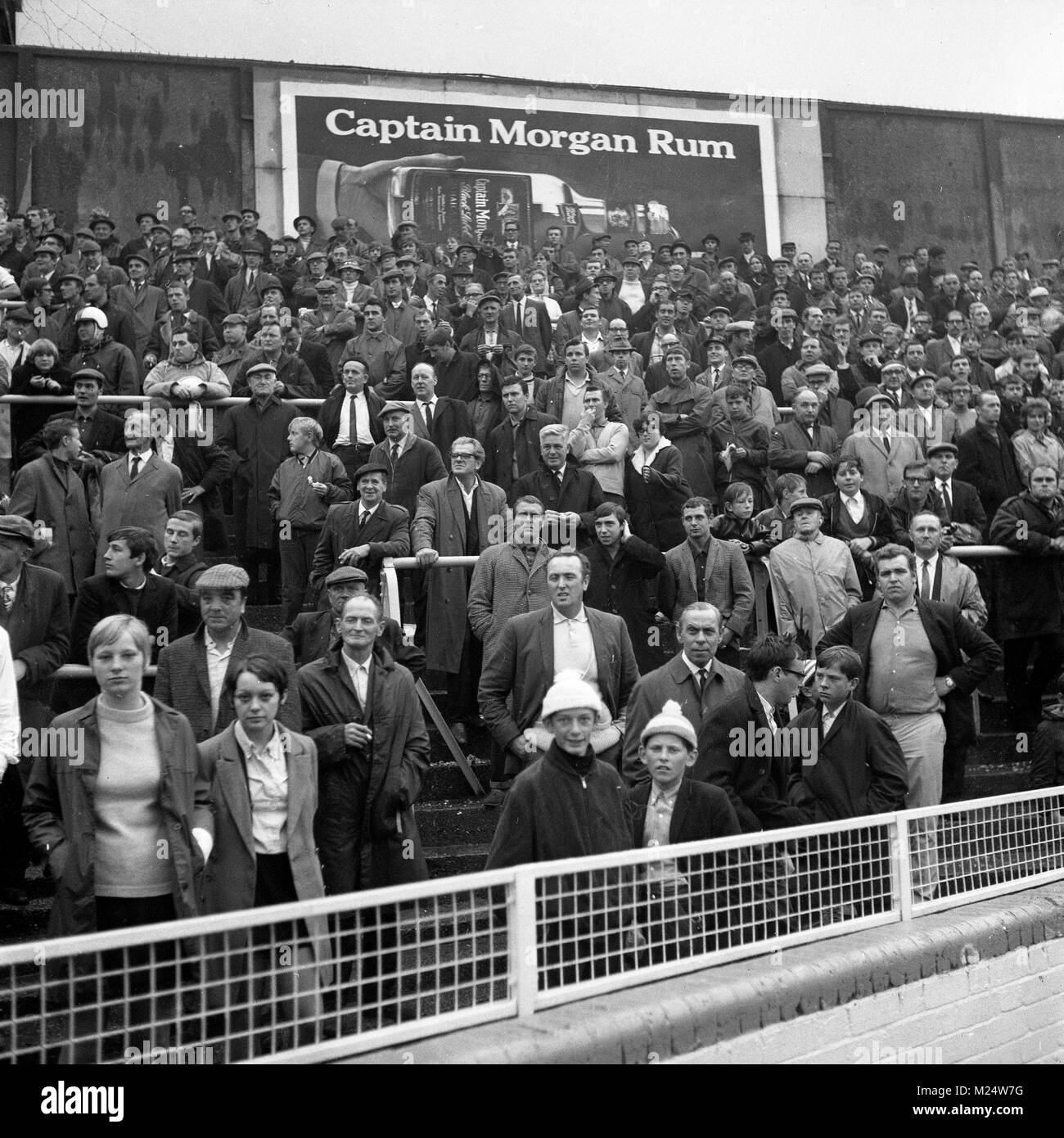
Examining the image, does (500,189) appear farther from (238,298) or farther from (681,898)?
(681,898)

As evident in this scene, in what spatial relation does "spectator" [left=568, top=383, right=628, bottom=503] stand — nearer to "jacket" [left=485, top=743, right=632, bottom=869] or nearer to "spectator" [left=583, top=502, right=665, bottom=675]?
"spectator" [left=583, top=502, right=665, bottom=675]

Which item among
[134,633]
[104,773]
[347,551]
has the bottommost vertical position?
[104,773]

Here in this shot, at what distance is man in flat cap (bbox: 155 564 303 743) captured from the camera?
6117 millimetres

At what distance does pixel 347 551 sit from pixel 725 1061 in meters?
4.73

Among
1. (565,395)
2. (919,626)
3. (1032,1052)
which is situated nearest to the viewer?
(1032,1052)

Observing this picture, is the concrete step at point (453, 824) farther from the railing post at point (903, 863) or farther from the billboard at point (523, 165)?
the billboard at point (523, 165)

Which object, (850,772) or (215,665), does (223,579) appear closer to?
(215,665)

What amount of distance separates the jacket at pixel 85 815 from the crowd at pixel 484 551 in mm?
12

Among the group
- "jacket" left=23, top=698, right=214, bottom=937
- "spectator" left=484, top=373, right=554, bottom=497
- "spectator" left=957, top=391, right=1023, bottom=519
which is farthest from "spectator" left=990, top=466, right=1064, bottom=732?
A: "jacket" left=23, top=698, right=214, bottom=937

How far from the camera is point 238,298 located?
48.2ft

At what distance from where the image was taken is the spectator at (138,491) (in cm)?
901

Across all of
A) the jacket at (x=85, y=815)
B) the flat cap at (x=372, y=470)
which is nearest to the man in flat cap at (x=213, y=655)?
the jacket at (x=85, y=815)

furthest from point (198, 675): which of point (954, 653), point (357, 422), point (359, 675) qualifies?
point (357, 422)

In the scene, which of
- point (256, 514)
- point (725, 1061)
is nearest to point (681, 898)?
point (725, 1061)
